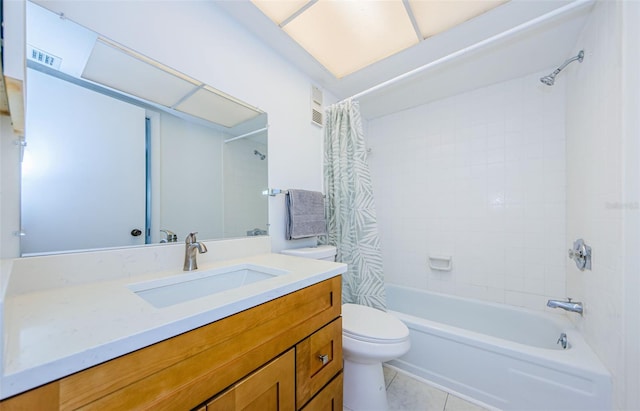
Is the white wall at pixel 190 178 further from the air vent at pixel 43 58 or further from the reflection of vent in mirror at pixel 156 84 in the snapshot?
the air vent at pixel 43 58

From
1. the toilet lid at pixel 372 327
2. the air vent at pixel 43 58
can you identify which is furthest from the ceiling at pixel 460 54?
the toilet lid at pixel 372 327

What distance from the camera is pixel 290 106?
1759 mm

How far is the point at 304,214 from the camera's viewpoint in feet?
5.52

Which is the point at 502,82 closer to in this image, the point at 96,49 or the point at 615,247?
the point at 615,247

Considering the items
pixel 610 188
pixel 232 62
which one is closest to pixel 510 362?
pixel 610 188

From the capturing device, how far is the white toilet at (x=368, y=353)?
1223mm

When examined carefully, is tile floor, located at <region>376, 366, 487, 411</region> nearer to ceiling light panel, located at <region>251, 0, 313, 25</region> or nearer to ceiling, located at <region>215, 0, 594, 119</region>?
ceiling, located at <region>215, 0, 594, 119</region>

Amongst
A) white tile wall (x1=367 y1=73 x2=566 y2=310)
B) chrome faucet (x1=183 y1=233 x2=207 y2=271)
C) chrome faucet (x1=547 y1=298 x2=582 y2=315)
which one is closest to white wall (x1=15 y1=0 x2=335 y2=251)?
chrome faucet (x1=183 y1=233 x2=207 y2=271)

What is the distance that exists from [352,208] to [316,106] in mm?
875

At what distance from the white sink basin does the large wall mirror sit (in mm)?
220

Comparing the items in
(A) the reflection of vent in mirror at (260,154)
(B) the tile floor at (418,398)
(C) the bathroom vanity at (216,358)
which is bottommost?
(B) the tile floor at (418,398)

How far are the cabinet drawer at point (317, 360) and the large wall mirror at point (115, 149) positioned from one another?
71cm

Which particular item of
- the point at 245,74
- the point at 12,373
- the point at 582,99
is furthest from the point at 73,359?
the point at 582,99

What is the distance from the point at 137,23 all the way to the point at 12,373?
1265 mm
